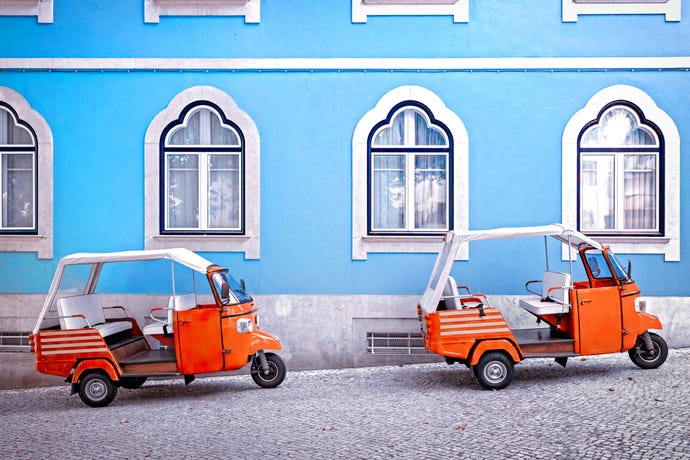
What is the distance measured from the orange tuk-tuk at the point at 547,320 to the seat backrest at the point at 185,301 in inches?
114

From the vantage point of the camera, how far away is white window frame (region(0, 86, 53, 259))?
10.7m

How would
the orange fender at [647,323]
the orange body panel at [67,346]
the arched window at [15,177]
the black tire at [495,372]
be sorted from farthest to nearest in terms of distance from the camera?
the arched window at [15,177] → the orange fender at [647,323] → the black tire at [495,372] → the orange body panel at [67,346]

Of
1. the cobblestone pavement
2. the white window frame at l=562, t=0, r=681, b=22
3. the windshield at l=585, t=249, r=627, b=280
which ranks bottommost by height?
the cobblestone pavement

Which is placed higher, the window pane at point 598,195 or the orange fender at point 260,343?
the window pane at point 598,195

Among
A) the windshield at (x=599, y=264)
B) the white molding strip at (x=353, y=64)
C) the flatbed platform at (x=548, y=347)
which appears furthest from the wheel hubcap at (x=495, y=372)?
the white molding strip at (x=353, y=64)

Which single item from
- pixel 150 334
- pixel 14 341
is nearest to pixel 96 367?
pixel 150 334

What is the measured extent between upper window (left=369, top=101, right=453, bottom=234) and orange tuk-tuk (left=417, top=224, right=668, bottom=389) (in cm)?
187

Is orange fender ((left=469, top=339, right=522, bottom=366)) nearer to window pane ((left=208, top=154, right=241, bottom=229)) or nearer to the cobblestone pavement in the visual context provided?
the cobblestone pavement

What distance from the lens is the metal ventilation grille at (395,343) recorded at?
10.5 m

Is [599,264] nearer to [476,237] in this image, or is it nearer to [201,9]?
[476,237]

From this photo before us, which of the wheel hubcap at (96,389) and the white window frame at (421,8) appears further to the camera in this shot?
the white window frame at (421,8)

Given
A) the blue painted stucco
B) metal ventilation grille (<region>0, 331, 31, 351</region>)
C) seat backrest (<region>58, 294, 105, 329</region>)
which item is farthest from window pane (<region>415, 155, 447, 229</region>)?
metal ventilation grille (<region>0, 331, 31, 351</region>)

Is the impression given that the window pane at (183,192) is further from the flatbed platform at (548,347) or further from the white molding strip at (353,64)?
the flatbed platform at (548,347)

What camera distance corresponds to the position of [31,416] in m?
8.18
